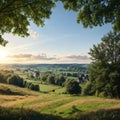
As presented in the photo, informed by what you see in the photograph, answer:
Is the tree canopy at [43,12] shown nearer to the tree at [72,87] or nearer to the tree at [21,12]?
the tree at [21,12]

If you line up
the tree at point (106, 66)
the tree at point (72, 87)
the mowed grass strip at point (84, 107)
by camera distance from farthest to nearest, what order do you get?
the tree at point (72, 87)
the tree at point (106, 66)
the mowed grass strip at point (84, 107)

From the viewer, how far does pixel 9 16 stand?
26.7 metres

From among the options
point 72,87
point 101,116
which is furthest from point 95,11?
point 72,87

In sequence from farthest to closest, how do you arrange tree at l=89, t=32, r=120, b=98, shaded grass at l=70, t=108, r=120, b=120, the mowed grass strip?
1. tree at l=89, t=32, r=120, b=98
2. the mowed grass strip
3. shaded grass at l=70, t=108, r=120, b=120

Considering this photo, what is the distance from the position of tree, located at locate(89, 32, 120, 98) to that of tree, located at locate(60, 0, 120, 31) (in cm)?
4334

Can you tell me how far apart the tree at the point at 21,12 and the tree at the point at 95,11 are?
265cm

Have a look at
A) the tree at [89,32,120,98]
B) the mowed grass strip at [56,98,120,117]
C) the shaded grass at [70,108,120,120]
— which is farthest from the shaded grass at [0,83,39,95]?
the shaded grass at [70,108,120,120]

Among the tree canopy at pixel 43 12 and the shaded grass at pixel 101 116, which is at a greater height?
the tree canopy at pixel 43 12

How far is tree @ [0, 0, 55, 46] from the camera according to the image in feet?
82.7

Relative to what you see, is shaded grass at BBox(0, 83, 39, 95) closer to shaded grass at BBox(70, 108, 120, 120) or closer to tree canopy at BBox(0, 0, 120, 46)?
tree canopy at BBox(0, 0, 120, 46)

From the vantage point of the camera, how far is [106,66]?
72.9 meters

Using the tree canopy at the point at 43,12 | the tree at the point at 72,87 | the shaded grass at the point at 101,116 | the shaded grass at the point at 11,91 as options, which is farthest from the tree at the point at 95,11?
the tree at the point at 72,87

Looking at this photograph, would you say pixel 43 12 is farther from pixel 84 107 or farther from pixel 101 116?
pixel 84 107

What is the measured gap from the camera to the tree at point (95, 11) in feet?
86.0
